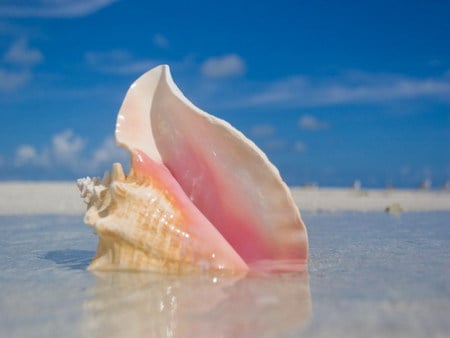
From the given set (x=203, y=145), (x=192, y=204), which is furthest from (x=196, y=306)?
(x=203, y=145)

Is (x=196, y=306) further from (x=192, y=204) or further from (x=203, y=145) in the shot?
(x=203, y=145)

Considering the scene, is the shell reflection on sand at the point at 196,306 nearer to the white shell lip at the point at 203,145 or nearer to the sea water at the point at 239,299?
the sea water at the point at 239,299

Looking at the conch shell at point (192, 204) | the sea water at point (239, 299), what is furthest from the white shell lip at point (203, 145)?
Answer: the sea water at point (239, 299)

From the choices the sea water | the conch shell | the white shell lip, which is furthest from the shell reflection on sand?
the white shell lip

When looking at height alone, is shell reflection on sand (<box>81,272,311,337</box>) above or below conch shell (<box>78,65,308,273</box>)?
below

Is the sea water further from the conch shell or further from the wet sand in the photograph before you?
the conch shell

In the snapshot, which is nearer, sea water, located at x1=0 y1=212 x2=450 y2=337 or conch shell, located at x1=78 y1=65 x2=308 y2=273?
sea water, located at x1=0 y1=212 x2=450 y2=337

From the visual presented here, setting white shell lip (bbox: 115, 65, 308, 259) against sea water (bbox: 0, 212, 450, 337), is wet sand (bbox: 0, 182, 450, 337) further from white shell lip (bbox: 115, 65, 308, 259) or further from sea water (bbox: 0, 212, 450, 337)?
white shell lip (bbox: 115, 65, 308, 259)
